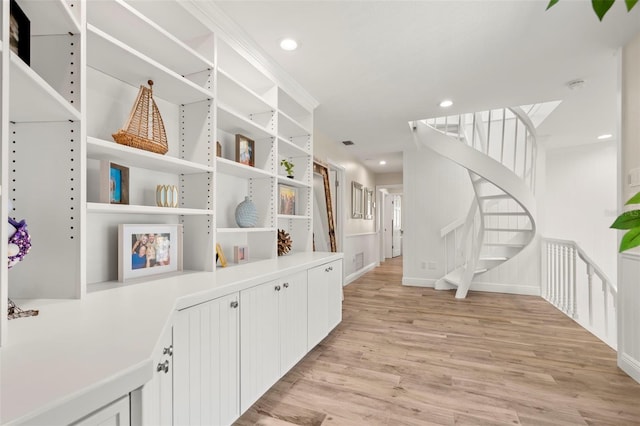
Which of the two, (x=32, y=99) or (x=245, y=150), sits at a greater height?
(x=245, y=150)

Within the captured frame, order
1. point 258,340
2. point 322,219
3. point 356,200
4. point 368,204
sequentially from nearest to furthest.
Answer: point 258,340
point 322,219
point 356,200
point 368,204

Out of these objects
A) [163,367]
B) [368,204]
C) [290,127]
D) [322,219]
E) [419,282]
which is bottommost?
[419,282]

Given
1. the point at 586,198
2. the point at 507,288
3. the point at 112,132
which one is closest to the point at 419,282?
the point at 507,288

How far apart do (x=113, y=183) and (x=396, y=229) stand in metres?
9.62

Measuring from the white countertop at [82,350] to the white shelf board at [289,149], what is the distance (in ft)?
5.47

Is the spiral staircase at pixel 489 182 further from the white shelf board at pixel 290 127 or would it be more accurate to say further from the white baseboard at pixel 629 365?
the white baseboard at pixel 629 365

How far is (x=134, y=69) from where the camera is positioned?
154 cm

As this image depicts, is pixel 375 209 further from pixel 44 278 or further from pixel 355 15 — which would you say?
pixel 44 278

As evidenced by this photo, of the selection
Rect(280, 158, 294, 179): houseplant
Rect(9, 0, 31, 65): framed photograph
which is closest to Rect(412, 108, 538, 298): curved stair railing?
Rect(280, 158, 294, 179): houseplant

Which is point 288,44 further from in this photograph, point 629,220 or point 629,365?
point 629,365

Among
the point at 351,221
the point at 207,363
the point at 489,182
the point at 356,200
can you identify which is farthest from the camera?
the point at 356,200

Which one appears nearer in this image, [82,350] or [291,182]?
[82,350]

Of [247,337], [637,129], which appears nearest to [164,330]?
[247,337]

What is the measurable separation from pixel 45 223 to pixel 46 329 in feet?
1.56
